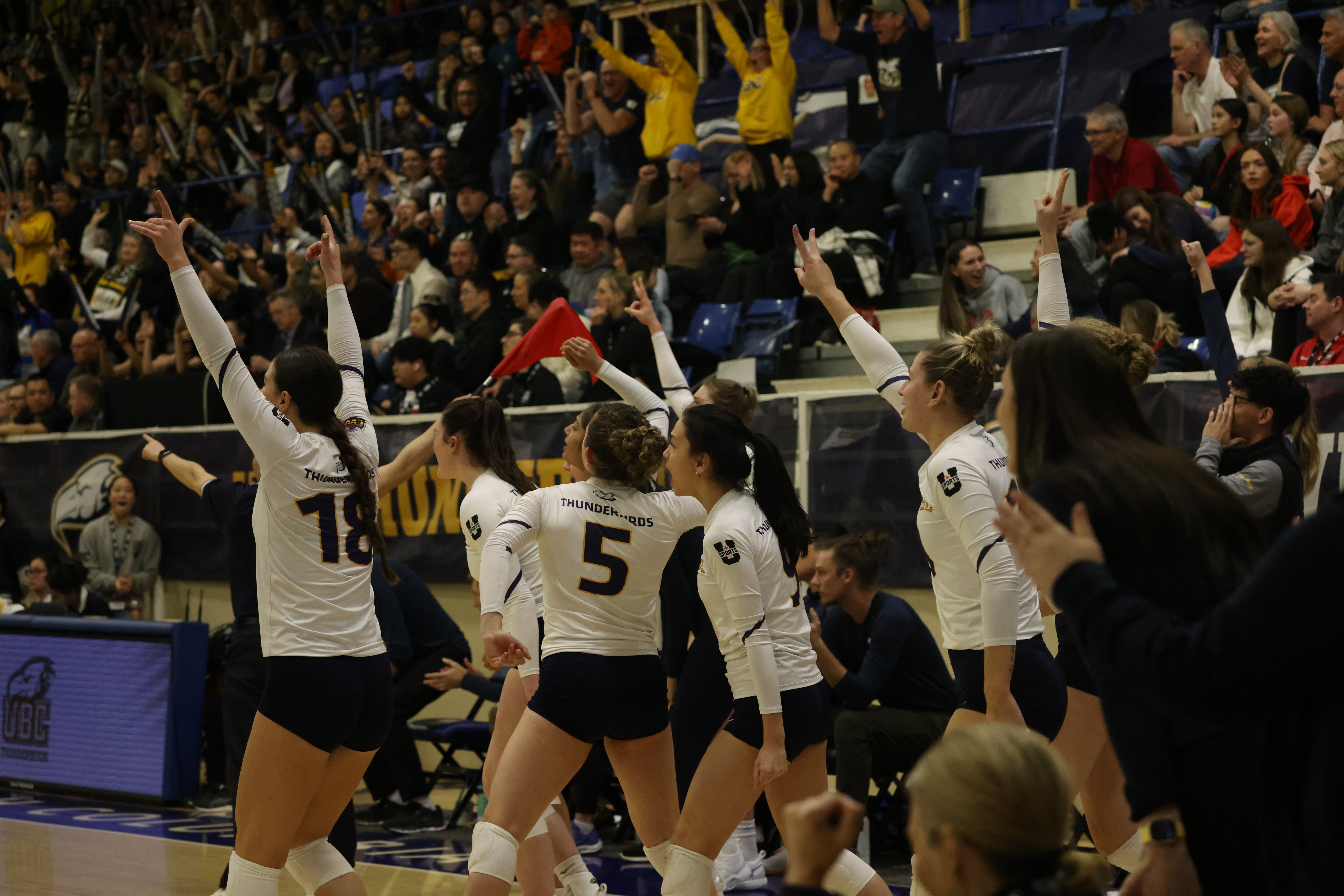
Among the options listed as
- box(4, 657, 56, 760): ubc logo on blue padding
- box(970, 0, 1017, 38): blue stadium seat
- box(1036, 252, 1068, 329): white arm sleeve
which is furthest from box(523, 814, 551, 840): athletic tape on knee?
box(970, 0, 1017, 38): blue stadium seat

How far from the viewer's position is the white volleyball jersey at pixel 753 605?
13.5 feet

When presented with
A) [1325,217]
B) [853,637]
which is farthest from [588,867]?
[1325,217]

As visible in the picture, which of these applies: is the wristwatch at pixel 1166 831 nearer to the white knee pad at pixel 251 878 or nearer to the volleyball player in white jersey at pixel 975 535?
the volleyball player in white jersey at pixel 975 535

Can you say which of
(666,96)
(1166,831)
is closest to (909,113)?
(666,96)

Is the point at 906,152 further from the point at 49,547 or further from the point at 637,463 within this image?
the point at 49,547

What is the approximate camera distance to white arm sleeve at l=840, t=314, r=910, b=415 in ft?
14.7

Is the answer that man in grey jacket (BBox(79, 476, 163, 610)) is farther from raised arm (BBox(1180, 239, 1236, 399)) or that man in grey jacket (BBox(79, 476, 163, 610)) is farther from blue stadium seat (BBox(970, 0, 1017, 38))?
blue stadium seat (BBox(970, 0, 1017, 38))

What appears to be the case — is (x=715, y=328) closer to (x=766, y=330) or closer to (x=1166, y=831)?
(x=766, y=330)

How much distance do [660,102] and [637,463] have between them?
8.66 meters

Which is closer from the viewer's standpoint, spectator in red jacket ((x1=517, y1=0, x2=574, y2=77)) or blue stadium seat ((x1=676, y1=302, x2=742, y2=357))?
blue stadium seat ((x1=676, y1=302, x2=742, y2=357))

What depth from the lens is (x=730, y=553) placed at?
4.18m

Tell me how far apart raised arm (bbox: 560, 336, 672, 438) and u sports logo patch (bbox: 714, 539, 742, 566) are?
1211mm

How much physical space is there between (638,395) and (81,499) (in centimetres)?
698

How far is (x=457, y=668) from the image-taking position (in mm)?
7102
